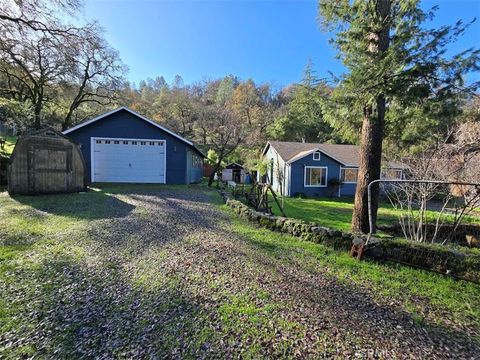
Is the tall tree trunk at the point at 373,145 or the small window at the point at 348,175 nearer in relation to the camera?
the tall tree trunk at the point at 373,145

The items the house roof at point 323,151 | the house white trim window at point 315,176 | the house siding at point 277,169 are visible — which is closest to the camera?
the house white trim window at point 315,176

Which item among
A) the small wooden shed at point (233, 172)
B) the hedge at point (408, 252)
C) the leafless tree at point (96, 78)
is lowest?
the hedge at point (408, 252)

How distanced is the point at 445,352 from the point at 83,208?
9.03m

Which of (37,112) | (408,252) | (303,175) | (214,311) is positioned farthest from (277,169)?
(37,112)

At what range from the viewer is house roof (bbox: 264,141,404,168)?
64.5 ft

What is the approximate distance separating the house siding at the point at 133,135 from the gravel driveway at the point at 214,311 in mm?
11166

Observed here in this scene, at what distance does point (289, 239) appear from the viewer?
591cm

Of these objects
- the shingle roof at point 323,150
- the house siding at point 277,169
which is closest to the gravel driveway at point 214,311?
the house siding at point 277,169

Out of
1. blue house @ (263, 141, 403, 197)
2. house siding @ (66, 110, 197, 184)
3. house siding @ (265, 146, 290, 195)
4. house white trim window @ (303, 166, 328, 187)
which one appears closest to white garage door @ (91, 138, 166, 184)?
house siding @ (66, 110, 197, 184)

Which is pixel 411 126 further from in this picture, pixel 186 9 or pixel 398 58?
pixel 186 9

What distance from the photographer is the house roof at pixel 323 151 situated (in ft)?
64.5

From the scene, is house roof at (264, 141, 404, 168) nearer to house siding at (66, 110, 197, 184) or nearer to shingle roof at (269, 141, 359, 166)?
shingle roof at (269, 141, 359, 166)

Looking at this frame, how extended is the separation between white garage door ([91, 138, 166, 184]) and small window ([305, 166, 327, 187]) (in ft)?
34.4

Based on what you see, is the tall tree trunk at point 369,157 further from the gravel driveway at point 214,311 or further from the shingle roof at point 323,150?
the shingle roof at point 323,150
